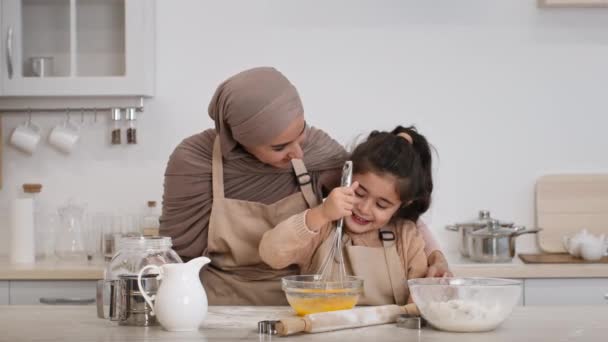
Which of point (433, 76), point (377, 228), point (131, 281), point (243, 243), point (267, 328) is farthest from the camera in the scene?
point (433, 76)

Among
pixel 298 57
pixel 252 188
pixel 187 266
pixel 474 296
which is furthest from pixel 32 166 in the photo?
pixel 474 296

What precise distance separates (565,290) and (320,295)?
158 centimetres

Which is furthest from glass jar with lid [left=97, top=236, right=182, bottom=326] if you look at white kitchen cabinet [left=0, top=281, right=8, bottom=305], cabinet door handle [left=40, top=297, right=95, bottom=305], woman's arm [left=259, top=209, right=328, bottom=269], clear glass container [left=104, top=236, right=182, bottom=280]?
white kitchen cabinet [left=0, top=281, right=8, bottom=305]

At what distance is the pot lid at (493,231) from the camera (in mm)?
3500

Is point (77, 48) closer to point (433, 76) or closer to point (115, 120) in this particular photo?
point (115, 120)

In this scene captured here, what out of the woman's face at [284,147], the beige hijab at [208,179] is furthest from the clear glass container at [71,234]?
the woman's face at [284,147]

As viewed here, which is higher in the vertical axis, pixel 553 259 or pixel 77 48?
pixel 77 48

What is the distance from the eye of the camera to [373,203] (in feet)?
8.51

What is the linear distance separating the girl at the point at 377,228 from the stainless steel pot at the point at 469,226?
A: 0.92 metres

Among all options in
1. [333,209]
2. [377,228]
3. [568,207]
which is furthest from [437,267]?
[568,207]

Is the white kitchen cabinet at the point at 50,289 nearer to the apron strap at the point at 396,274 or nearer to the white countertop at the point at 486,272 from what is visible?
the white countertop at the point at 486,272

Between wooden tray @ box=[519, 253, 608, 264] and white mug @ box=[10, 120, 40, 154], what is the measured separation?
6.29 feet

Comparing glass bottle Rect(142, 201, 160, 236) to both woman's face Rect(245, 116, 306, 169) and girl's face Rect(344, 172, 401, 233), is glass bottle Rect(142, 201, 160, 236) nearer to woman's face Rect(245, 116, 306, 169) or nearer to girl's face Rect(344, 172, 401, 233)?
woman's face Rect(245, 116, 306, 169)

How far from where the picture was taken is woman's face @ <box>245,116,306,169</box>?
8.57ft
